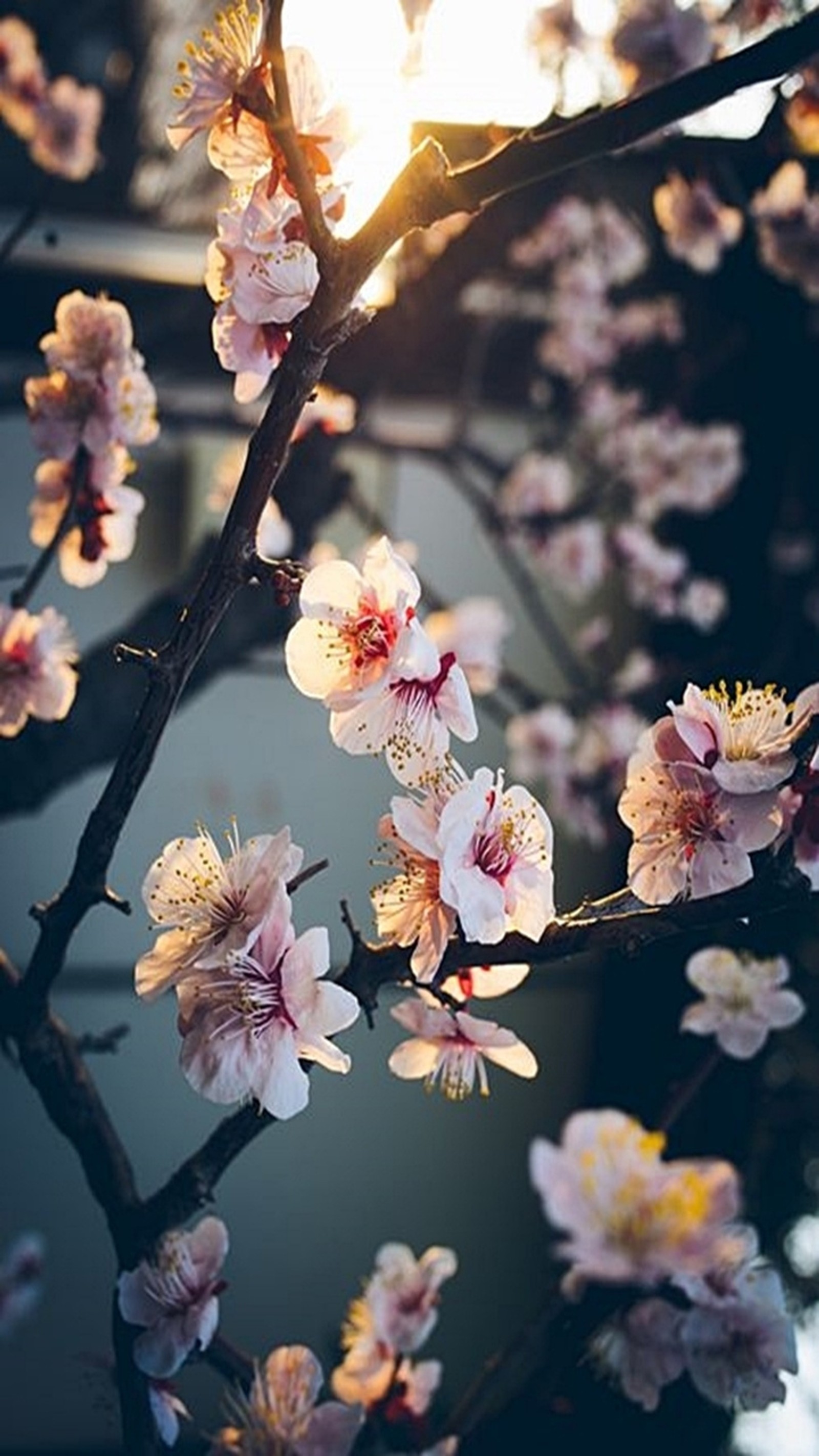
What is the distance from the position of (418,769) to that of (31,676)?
0.57m

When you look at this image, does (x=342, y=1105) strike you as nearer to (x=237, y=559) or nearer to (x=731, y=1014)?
(x=731, y=1014)

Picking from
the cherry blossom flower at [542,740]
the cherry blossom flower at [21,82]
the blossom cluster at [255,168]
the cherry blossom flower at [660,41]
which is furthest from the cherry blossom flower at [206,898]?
the cherry blossom flower at [542,740]

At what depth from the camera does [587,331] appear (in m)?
3.06

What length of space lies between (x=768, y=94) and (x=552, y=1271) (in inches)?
106

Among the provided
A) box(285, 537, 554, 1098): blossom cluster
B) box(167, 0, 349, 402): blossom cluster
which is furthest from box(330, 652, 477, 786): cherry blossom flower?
box(167, 0, 349, 402): blossom cluster

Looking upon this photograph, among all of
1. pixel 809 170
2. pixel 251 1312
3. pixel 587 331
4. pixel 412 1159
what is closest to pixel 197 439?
pixel 587 331

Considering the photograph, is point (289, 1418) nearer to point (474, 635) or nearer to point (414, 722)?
point (414, 722)

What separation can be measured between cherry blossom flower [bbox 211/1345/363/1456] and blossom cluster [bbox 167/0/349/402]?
0.75 meters

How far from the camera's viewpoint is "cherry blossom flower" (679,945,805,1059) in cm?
121

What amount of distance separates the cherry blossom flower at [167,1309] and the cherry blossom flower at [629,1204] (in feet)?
1.17

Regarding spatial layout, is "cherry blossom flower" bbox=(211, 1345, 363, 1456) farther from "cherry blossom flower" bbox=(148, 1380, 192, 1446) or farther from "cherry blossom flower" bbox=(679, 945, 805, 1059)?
"cherry blossom flower" bbox=(679, 945, 805, 1059)

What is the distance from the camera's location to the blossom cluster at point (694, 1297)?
3.80 feet

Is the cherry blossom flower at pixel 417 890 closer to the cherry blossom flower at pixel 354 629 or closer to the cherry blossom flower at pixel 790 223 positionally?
the cherry blossom flower at pixel 354 629

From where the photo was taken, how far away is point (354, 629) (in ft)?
2.83
